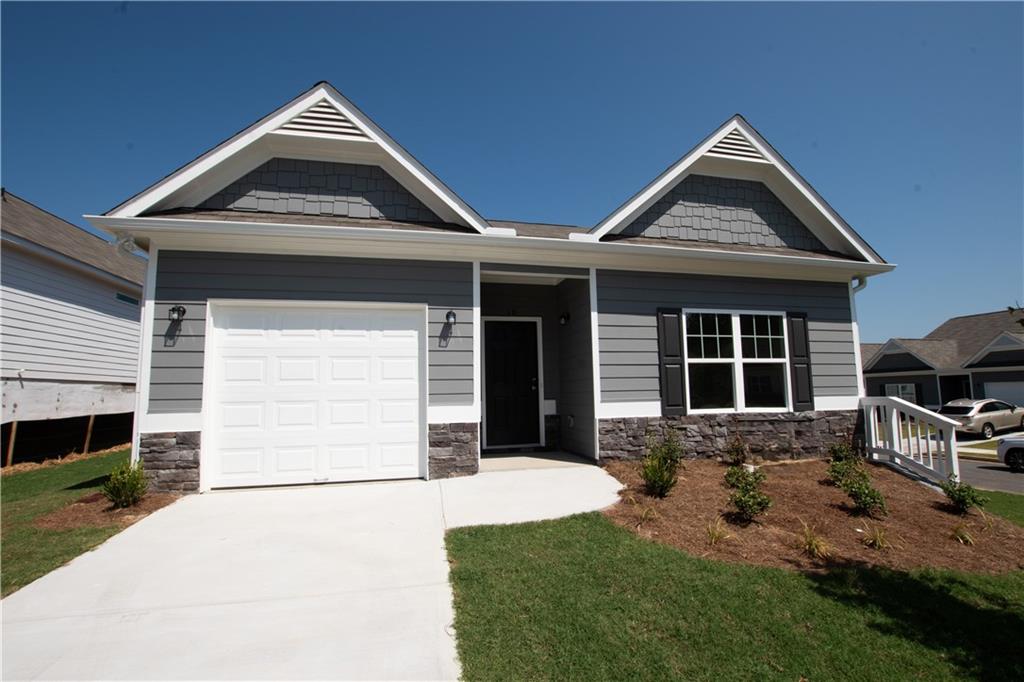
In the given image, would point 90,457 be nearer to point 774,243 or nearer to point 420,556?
point 420,556

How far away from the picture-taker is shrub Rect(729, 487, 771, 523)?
4727 millimetres

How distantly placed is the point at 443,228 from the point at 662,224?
3.82m

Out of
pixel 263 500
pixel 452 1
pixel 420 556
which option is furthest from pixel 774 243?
pixel 263 500

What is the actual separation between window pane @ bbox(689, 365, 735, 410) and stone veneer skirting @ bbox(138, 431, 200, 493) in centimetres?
708

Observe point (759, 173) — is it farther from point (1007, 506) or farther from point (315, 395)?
point (315, 395)

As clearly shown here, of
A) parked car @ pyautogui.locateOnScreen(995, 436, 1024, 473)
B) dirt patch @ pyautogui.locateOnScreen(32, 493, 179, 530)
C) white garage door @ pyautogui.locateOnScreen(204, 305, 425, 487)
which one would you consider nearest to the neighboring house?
parked car @ pyautogui.locateOnScreen(995, 436, 1024, 473)

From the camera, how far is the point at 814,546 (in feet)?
13.4

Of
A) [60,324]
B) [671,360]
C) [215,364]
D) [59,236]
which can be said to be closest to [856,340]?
[671,360]

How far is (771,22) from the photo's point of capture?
7250mm

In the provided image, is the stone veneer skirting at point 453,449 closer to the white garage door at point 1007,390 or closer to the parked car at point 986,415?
the parked car at point 986,415

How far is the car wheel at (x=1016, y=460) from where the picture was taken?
11398mm

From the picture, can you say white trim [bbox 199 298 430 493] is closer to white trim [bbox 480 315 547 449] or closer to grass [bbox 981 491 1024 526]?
white trim [bbox 480 315 547 449]

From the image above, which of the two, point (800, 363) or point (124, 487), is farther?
point (800, 363)

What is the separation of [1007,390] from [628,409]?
25.5 meters
